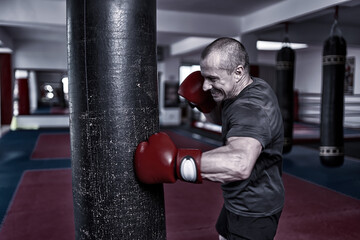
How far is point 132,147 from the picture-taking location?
0.88 m

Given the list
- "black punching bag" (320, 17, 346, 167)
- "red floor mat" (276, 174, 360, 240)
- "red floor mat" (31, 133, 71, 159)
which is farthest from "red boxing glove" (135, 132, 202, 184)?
"red floor mat" (31, 133, 71, 159)

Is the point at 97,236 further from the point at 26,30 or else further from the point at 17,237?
the point at 26,30

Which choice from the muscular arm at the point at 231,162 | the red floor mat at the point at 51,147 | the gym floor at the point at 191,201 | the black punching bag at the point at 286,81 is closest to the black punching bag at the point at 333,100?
the gym floor at the point at 191,201

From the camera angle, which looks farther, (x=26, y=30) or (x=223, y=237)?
(x=26, y=30)

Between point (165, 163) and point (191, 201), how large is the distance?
2.32 metres

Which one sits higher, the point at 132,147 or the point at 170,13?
the point at 170,13

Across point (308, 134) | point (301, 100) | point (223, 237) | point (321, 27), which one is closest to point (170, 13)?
point (321, 27)

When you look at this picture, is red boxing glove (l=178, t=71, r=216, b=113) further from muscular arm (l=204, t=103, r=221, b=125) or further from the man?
the man

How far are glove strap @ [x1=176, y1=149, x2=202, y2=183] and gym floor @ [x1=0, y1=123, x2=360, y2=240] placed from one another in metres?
1.57

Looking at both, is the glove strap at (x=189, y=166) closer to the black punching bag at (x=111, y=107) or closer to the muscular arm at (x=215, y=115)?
the black punching bag at (x=111, y=107)

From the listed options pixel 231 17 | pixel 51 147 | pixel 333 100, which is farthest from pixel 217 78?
pixel 51 147

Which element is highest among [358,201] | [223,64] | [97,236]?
[223,64]

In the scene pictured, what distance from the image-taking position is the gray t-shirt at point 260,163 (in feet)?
3.13

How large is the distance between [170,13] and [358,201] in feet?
13.6
